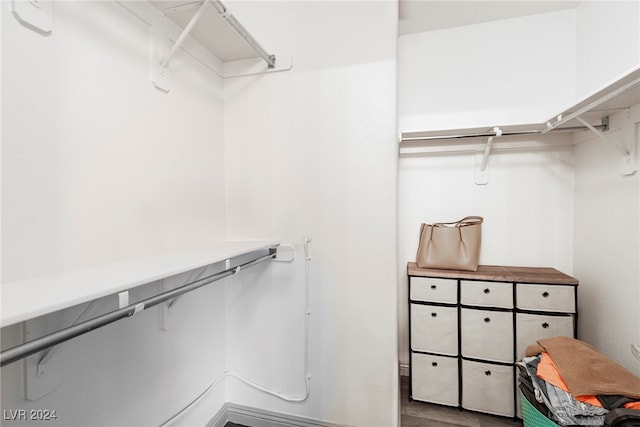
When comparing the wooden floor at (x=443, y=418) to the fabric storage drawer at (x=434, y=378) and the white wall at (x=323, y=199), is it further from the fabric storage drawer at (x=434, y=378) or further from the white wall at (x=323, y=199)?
the white wall at (x=323, y=199)

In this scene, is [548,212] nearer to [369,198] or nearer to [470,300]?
[470,300]

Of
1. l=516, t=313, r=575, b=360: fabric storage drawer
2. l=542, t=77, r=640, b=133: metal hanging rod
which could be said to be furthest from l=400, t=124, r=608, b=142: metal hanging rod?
l=516, t=313, r=575, b=360: fabric storage drawer

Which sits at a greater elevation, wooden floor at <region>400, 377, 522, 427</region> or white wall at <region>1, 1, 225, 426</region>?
white wall at <region>1, 1, 225, 426</region>

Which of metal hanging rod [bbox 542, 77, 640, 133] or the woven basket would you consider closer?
metal hanging rod [bbox 542, 77, 640, 133]

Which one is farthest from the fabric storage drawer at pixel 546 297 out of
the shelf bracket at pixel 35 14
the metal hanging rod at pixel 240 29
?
the shelf bracket at pixel 35 14

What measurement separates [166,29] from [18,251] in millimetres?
1034

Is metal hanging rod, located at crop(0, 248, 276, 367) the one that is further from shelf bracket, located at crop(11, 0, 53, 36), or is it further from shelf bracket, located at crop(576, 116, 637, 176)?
shelf bracket, located at crop(576, 116, 637, 176)

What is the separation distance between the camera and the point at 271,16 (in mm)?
1608

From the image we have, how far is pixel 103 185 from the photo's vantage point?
3.25 ft

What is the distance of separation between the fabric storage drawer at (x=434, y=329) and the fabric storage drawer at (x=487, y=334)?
2.2 inches

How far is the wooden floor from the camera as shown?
1635mm

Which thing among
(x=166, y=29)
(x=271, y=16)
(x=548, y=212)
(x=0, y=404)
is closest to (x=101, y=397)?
(x=0, y=404)

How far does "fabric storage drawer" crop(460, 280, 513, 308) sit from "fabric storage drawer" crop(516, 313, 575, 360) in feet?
0.37

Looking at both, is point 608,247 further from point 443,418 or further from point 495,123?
point 443,418
